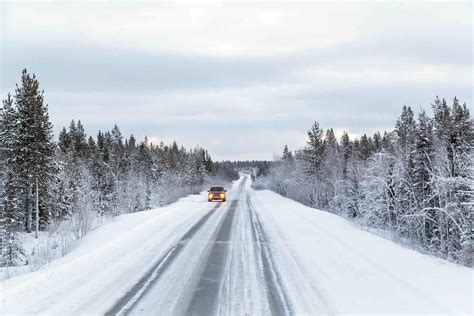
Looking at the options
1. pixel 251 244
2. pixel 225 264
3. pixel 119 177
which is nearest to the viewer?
pixel 225 264

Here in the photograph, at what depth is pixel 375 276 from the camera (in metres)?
9.77

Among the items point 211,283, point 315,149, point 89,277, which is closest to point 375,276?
point 211,283

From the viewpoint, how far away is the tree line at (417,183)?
2625 cm

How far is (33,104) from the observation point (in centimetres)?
3831

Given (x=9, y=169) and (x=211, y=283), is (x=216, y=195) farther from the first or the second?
(x=211, y=283)

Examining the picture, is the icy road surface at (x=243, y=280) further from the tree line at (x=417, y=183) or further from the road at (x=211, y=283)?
the tree line at (x=417, y=183)

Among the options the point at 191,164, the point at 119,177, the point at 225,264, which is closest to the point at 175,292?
the point at 225,264

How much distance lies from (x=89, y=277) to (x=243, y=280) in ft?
11.7

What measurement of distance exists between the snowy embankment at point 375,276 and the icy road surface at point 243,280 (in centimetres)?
2

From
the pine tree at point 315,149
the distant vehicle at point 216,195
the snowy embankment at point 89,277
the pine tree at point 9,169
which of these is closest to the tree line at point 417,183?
the pine tree at point 315,149

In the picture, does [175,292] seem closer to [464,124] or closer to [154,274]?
Result: [154,274]

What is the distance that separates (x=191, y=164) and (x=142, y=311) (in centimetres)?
10936

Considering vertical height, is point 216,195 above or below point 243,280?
above

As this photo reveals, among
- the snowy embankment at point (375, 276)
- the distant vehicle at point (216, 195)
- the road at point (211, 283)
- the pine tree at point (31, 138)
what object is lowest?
the road at point (211, 283)
